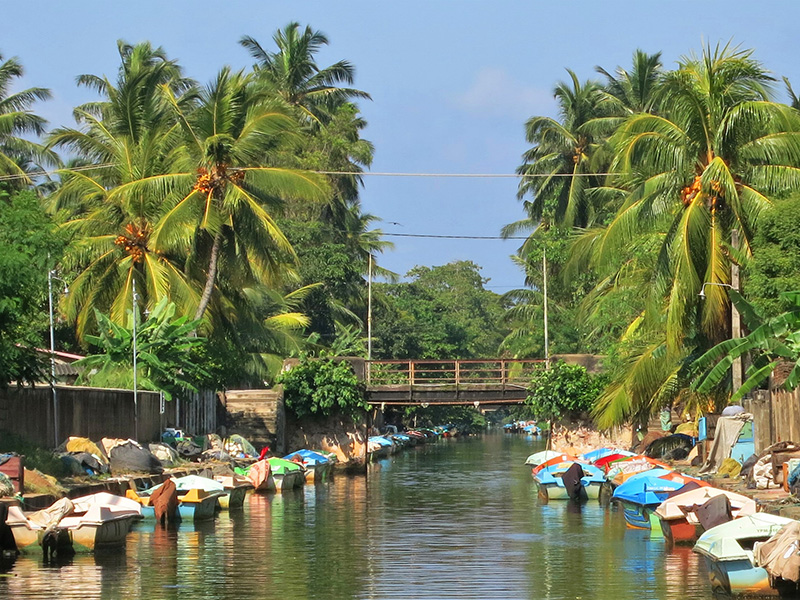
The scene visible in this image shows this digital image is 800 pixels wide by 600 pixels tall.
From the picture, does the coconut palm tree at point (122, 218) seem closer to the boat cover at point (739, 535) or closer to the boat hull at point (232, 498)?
the boat hull at point (232, 498)

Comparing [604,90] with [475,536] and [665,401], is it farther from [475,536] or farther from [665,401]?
[475,536]

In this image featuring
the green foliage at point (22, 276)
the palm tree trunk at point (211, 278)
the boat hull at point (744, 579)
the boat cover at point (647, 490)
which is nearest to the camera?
the boat hull at point (744, 579)

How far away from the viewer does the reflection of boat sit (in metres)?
19.8

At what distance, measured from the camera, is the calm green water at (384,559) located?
17.0m

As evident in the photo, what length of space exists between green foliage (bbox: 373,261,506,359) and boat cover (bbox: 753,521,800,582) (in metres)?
59.5

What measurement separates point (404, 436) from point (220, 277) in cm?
3735

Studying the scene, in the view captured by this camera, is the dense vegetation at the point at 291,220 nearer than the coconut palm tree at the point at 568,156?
Yes

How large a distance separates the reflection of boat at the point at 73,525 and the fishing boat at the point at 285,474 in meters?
14.4

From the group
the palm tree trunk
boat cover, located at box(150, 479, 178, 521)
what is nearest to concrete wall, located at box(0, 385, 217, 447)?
the palm tree trunk

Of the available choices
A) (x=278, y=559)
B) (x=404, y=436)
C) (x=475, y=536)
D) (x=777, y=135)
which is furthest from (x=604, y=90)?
(x=278, y=559)

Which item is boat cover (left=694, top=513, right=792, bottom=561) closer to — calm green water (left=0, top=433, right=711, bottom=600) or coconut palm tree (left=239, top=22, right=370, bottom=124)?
calm green water (left=0, top=433, right=711, bottom=600)

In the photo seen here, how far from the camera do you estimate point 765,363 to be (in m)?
28.8

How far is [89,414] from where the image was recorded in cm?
3169

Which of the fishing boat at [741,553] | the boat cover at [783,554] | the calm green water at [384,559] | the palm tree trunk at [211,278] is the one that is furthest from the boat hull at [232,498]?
the boat cover at [783,554]
